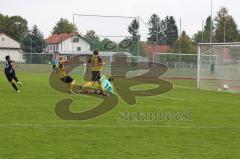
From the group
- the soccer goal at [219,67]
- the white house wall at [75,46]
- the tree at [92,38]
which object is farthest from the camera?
the white house wall at [75,46]

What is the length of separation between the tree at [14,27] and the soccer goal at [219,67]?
95.0 m

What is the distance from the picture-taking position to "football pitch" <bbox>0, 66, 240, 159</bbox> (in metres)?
9.64

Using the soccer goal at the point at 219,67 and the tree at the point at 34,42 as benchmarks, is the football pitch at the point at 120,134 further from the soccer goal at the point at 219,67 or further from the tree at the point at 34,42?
the tree at the point at 34,42

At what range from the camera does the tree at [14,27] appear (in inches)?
4908

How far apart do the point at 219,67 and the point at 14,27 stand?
99.9 meters

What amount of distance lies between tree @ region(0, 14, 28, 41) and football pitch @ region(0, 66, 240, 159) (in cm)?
10892

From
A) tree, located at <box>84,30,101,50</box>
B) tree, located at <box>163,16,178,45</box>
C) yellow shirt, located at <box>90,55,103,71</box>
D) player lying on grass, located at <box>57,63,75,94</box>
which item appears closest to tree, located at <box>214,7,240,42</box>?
tree, located at <box>163,16,178,45</box>

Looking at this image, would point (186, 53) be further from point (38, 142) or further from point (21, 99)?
point (38, 142)

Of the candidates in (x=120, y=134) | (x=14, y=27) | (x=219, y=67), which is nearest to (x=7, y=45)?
(x=14, y=27)

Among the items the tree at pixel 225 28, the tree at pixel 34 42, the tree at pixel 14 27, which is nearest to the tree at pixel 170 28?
the tree at pixel 225 28

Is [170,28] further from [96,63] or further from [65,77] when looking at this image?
[96,63]

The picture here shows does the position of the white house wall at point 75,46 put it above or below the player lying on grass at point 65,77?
above

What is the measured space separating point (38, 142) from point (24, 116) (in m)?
4.41

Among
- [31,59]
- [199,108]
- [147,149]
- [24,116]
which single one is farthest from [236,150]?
[31,59]
